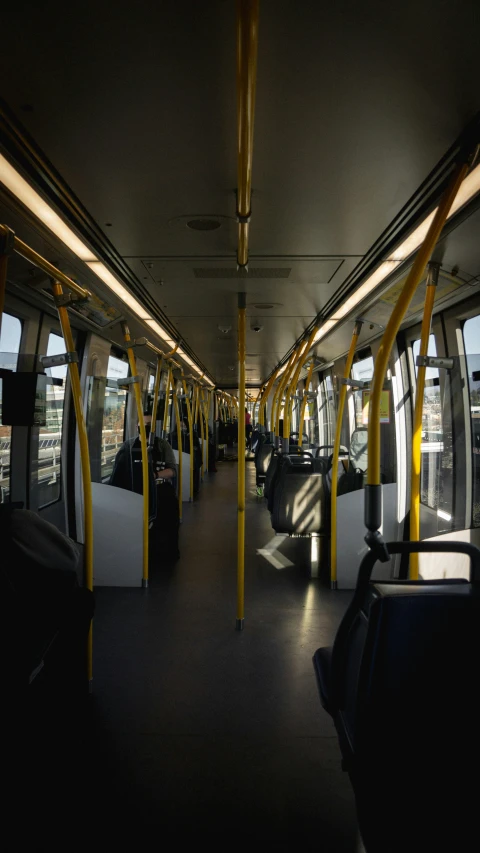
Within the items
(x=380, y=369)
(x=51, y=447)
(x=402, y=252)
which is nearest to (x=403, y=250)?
(x=402, y=252)

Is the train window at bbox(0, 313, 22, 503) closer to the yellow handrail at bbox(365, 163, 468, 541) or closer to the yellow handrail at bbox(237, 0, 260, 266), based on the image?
the yellow handrail at bbox(237, 0, 260, 266)

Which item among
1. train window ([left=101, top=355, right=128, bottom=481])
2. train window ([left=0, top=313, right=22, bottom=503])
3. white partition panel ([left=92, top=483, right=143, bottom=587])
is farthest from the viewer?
train window ([left=101, top=355, right=128, bottom=481])

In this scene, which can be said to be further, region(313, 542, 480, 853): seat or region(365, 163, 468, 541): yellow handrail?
region(365, 163, 468, 541): yellow handrail

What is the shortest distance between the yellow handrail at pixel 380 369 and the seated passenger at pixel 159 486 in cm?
377

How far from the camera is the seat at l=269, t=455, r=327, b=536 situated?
506cm

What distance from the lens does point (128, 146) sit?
1.91 metres

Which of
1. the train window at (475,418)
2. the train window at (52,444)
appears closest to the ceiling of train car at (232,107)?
the train window at (475,418)

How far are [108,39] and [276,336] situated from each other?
5376 millimetres

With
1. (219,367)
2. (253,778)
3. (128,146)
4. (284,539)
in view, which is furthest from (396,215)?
(219,367)

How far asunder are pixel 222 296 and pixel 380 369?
2.77m

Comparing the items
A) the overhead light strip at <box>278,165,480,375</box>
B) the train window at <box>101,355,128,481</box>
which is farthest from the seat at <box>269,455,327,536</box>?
the train window at <box>101,355,128,481</box>

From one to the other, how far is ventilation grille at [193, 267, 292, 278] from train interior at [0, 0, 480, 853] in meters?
0.02

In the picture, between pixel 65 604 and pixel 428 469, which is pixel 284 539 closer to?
pixel 428 469

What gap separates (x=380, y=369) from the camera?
1.76m
